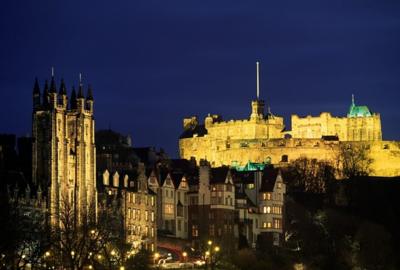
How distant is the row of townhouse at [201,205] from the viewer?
458ft

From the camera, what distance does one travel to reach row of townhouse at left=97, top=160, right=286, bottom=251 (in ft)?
458

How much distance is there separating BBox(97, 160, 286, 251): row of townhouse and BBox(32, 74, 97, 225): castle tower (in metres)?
4.40

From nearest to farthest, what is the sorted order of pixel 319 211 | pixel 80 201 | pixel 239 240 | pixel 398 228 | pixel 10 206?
1. pixel 10 206
2. pixel 80 201
3. pixel 239 240
4. pixel 319 211
5. pixel 398 228

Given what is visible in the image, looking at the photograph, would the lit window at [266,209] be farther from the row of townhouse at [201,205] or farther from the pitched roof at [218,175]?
the pitched roof at [218,175]

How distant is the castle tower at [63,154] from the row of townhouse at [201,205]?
440 centimetres

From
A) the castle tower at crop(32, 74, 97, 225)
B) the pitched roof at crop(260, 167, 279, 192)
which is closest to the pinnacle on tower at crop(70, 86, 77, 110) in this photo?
the castle tower at crop(32, 74, 97, 225)

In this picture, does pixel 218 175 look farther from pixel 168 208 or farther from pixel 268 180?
pixel 268 180

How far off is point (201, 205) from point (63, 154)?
68.4 ft

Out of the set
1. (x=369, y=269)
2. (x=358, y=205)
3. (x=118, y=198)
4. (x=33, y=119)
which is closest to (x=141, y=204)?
(x=118, y=198)

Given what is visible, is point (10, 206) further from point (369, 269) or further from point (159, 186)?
point (369, 269)

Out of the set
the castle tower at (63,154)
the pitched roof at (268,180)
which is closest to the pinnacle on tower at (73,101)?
the castle tower at (63,154)

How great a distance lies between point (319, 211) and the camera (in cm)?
16062

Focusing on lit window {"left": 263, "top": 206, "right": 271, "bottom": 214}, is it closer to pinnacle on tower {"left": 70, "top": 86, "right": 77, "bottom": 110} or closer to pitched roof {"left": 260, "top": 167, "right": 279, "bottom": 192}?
pitched roof {"left": 260, "top": 167, "right": 279, "bottom": 192}

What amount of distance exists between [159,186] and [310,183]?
38.7 metres
